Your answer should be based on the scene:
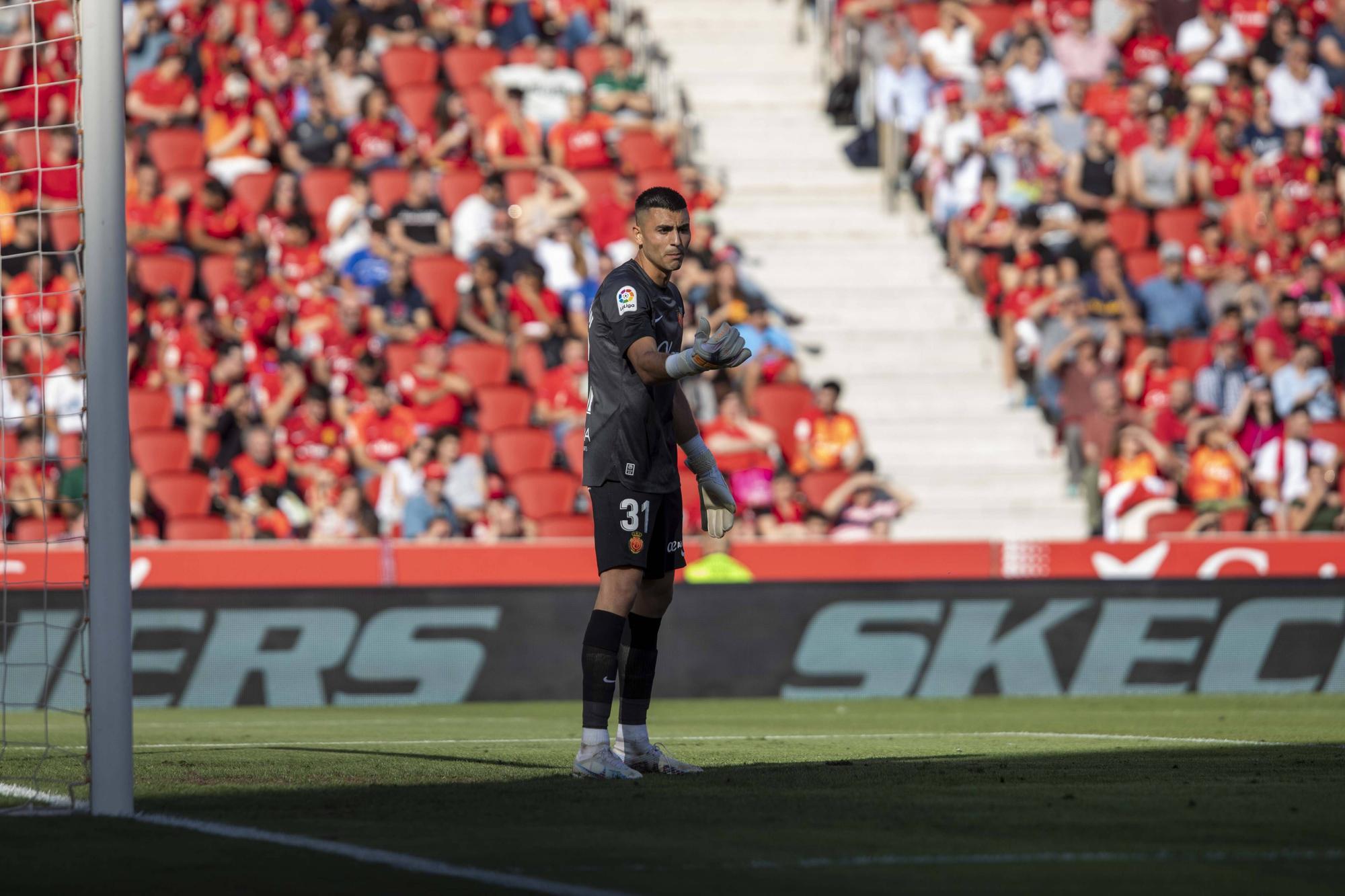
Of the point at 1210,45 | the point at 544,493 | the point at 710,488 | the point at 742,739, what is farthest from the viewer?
the point at 1210,45

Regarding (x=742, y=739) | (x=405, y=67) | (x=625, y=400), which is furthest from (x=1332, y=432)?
(x=625, y=400)

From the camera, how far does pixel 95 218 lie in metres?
6.70

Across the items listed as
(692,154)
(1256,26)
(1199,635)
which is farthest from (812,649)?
(1256,26)

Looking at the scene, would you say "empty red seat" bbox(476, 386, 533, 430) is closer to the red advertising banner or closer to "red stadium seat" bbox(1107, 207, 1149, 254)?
the red advertising banner

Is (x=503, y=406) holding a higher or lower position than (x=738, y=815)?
higher

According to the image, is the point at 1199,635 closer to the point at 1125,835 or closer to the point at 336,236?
the point at 336,236

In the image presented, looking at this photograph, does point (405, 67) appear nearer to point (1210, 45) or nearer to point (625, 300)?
point (1210, 45)

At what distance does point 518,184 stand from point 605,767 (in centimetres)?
1430

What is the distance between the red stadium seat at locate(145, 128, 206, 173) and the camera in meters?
21.3

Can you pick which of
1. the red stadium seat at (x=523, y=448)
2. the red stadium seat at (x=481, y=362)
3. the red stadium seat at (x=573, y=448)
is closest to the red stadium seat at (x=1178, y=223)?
the red stadium seat at (x=573, y=448)

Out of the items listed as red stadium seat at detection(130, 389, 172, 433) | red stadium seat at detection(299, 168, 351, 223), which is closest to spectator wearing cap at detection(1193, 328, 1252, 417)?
red stadium seat at detection(299, 168, 351, 223)

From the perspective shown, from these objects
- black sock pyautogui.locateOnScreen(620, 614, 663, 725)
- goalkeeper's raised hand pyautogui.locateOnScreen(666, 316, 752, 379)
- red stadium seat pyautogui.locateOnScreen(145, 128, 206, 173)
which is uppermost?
red stadium seat pyautogui.locateOnScreen(145, 128, 206, 173)

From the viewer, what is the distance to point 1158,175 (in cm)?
2239

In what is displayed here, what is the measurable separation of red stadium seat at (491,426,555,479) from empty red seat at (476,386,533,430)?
0.44 meters
